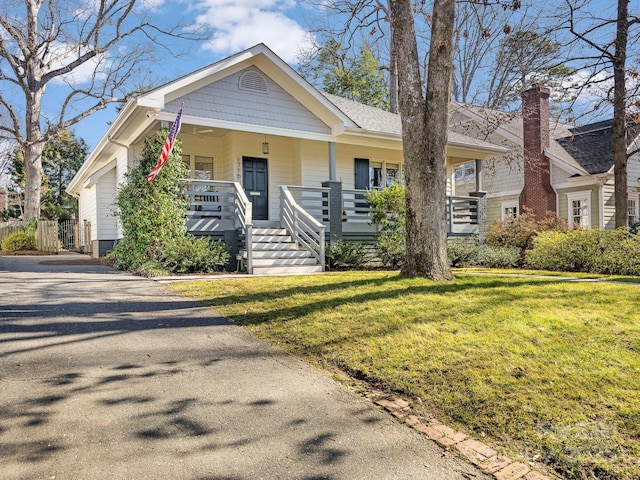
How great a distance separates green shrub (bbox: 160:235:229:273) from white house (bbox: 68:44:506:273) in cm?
72

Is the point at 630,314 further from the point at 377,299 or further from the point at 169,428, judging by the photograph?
the point at 169,428

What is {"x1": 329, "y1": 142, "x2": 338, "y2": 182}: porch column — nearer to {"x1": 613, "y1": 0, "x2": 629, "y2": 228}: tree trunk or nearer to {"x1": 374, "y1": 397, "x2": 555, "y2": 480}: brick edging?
{"x1": 613, "y1": 0, "x2": 629, "y2": 228}: tree trunk

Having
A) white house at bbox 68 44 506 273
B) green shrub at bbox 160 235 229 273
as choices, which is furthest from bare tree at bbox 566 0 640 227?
green shrub at bbox 160 235 229 273

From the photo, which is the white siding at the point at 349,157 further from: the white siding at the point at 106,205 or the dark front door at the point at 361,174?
the white siding at the point at 106,205

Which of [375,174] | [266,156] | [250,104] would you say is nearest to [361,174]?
[375,174]

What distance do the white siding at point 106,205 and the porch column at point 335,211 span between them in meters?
7.86

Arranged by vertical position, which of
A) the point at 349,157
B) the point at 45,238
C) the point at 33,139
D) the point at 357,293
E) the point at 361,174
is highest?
the point at 33,139

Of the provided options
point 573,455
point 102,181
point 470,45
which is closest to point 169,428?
point 573,455

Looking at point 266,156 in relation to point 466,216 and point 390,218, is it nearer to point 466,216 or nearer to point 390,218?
point 390,218

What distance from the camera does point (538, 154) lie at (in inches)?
808

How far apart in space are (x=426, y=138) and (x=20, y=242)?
20.0 metres

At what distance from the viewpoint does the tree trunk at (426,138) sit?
7426 mm

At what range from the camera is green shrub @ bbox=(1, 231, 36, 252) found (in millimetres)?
20547

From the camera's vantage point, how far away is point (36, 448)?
2.65 m
